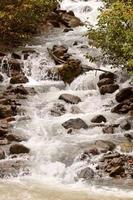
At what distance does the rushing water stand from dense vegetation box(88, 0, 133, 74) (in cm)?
192

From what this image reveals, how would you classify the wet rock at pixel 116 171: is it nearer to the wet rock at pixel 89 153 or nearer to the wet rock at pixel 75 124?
the wet rock at pixel 89 153

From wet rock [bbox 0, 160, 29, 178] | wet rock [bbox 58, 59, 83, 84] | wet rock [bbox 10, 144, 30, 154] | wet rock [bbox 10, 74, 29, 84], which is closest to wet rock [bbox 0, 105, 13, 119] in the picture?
wet rock [bbox 10, 144, 30, 154]

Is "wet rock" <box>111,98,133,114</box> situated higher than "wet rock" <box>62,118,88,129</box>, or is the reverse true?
"wet rock" <box>111,98,133,114</box>

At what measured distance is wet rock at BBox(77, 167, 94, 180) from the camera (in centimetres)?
1166

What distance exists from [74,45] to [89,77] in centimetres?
402

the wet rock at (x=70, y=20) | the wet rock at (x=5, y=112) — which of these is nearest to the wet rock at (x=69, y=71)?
the wet rock at (x=5, y=112)

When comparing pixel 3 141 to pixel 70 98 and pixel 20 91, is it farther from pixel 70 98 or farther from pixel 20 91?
pixel 20 91

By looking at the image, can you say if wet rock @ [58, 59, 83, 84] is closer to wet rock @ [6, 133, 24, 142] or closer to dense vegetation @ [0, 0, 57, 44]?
dense vegetation @ [0, 0, 57, 44]

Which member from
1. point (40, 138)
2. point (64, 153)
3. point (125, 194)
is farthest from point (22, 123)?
point (125, 194)

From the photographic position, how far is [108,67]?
773 inches

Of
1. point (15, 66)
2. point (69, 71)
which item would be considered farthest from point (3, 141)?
point (15, 66)

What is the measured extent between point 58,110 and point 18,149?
367 centimetres

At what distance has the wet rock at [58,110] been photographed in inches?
635

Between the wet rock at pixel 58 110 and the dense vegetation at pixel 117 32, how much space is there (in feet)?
7.77
